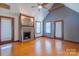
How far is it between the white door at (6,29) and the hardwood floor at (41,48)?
0.54 feet

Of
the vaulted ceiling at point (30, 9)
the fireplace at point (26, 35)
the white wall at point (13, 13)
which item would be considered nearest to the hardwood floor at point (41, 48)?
the fireplace at point (26, 35)

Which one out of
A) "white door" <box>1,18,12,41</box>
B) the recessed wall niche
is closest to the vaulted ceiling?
the recessed wall niche

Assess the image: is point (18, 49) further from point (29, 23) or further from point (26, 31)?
point (29, 23)

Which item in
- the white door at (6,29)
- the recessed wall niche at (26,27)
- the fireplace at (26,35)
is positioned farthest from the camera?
the fireplace at (26,35)

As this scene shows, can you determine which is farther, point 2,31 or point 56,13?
point 56,13

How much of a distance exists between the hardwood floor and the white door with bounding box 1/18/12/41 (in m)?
0.16

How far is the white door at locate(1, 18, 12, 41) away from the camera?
83.2 inches

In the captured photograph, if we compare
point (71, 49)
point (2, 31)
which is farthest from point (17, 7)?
point (71, 49)

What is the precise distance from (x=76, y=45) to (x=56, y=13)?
3.05ft

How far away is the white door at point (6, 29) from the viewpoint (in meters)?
2.11

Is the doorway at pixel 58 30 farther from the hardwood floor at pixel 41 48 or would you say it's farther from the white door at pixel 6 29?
the white door at pixel 6 29

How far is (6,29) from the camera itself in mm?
2156

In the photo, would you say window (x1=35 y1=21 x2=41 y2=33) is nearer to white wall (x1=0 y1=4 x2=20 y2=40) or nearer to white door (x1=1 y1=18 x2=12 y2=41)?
white wall (x1=0 y1=4 x2=20 y2=40)

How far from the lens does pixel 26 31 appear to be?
255cm
